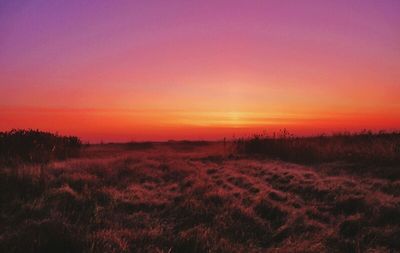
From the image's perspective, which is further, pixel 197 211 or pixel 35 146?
pixel 35 146

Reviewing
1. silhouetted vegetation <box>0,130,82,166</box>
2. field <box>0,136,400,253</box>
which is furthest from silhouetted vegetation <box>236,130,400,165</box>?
silhouetted vegetation <box>0,130,82,166</box>

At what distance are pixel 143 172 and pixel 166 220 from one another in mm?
6449

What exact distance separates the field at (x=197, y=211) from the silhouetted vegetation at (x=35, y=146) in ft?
14.1

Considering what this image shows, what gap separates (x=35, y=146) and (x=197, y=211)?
47.6 ft

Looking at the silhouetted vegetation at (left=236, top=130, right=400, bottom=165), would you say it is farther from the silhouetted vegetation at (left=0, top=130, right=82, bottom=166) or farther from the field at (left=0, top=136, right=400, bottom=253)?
the silhouetted vegetation at (left=0, top=130, right=82, bottom=166)

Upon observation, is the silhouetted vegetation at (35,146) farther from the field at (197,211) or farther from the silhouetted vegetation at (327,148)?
the silhouetted vegetation at (327,148)

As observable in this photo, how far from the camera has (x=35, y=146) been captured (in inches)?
849

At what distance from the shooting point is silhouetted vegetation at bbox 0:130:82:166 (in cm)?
1927

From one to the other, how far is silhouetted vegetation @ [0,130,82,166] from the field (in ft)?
14.1

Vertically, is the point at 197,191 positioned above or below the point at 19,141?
below

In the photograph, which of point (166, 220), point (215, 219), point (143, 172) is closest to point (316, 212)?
point (215, 219)

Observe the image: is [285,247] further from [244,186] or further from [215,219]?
[244,186]

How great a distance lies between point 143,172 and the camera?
15711mm

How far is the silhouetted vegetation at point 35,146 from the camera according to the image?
19.3m
